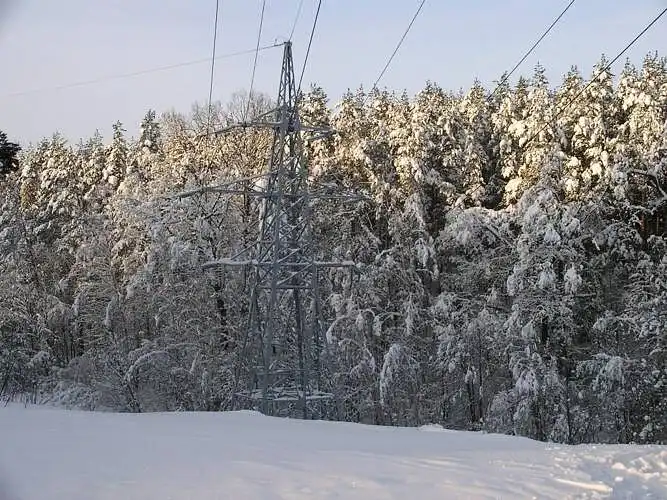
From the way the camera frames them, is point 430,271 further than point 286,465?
Yes

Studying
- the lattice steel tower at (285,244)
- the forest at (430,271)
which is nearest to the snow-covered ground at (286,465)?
the lattice steel tower at (285,244)

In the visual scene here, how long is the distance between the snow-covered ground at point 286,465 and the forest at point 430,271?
1021cm

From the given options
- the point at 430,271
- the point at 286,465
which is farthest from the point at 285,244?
the point at 430,271

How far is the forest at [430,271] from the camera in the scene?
2155 centimetres

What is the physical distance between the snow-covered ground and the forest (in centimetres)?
1021

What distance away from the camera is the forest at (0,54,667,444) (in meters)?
21.5

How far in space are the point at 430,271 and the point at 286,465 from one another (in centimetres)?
1961

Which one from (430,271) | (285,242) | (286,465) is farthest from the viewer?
(430,271)

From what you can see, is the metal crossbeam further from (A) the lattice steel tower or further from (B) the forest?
(B) the forest

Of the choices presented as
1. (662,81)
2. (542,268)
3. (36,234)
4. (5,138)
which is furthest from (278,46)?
(36,234)

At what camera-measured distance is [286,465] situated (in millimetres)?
6656

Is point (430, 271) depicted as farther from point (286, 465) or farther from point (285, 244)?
point (286, 465)

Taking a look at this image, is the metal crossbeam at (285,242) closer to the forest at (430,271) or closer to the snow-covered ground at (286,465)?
the forest at (430,271)

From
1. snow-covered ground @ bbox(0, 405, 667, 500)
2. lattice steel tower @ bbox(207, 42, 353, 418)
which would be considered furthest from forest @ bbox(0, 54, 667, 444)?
snow-covered ground @ bbox(0, 405, 667, 500)
